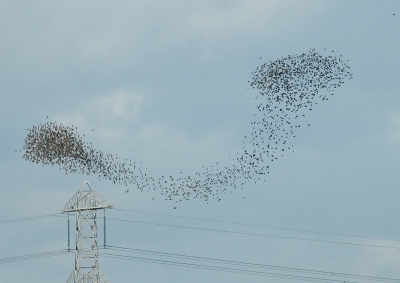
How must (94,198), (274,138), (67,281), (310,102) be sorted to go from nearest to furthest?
(310,102) → (274,138) → (67,281) → (94,198)

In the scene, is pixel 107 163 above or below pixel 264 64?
below

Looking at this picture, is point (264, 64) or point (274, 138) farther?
point (264, 64)

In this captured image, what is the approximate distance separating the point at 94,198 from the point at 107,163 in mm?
5816

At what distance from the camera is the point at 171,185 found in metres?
85.0

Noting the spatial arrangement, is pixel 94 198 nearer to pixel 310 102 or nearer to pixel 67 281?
pixel 67 281

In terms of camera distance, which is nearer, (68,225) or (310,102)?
(310,102)

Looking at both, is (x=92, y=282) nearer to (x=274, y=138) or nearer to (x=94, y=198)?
(x=94, y=198)

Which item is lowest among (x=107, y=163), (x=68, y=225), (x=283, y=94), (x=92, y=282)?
(x=92, y=282)

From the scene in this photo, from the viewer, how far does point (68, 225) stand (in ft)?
301

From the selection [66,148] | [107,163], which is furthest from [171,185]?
[66,148]

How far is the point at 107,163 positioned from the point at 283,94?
25.2m

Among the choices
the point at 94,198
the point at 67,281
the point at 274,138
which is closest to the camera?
the point at 274,138

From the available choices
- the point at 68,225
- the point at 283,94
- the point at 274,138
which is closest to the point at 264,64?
the point at 283,94

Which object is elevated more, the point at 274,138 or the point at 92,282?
the point at 274,138
